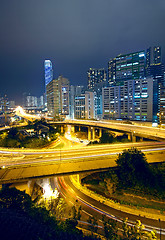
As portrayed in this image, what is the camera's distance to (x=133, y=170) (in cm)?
1506

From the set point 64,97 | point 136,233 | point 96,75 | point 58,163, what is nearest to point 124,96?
point 64,97

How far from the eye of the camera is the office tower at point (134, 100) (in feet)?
222

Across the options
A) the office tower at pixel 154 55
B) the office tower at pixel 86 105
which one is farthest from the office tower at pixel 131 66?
the office tower at pixel 154 55

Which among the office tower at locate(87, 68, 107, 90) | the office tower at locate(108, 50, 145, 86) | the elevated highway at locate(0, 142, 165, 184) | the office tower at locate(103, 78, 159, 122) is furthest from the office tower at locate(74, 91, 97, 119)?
the office tower at locate(87, 68, 107, 90)

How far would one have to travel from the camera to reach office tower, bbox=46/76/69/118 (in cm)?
10119

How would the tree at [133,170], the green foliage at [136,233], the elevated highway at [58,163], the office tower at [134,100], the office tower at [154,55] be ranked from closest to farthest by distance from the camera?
the green foliage at [136,233] < the elevated highway at [58,163] < the tree at [133,170] < the office tower at [134,100] < the office tower at [154,55]

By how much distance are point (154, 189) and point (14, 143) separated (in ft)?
94.2

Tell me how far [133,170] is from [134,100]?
2516 inches

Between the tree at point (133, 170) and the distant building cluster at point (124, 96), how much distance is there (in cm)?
4080

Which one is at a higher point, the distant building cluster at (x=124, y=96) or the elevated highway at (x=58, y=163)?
the distant building cluster at (x=124, y=96)

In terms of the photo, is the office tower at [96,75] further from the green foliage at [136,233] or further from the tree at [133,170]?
the green foliage at [136,233]

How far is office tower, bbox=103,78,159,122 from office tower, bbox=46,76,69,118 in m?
32.2

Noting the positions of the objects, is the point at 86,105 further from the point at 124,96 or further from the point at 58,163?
the point at 58,163

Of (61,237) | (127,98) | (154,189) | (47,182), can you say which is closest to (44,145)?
(47,182)
